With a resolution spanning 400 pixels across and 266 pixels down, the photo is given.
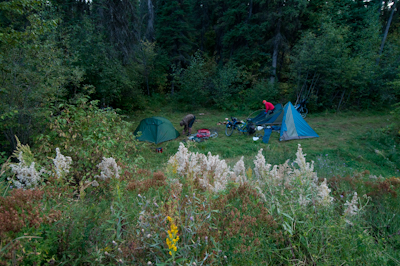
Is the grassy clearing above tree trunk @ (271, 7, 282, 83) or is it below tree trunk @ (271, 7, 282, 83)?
below

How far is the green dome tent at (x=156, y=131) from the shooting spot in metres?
9.96

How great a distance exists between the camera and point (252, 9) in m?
18.8

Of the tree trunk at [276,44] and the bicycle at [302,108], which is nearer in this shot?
the bicycle at [302,108]

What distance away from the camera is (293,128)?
32.9 ft

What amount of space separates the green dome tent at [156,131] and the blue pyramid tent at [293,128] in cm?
533

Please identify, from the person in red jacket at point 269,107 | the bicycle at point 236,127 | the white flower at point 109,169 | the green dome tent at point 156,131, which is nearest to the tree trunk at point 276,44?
the person in red jacket at point 269,107

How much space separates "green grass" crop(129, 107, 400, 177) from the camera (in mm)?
6914

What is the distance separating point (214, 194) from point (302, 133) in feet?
30.9

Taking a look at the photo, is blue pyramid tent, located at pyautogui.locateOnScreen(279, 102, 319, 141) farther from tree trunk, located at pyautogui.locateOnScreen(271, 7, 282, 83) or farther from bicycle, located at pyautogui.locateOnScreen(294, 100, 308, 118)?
tree trunk, located at pyautogui.locateOnScreen(271, 7, 282, 83)

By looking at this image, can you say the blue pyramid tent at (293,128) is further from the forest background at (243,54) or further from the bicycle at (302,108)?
the forest background at (243,54)

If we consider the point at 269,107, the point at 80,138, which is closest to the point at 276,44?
the point at 269,107

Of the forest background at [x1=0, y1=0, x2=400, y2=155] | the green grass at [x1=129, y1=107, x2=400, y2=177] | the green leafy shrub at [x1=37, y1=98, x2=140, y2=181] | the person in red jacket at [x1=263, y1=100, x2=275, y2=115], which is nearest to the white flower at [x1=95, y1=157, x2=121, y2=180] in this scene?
the green leafy shrub at [x1=37, y1=98, x2=140, y2=181]

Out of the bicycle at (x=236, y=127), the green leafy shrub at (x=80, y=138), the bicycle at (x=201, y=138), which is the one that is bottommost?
the bicycle at (x=201, y=138)

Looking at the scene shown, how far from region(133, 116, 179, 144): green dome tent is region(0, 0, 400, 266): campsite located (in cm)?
9
